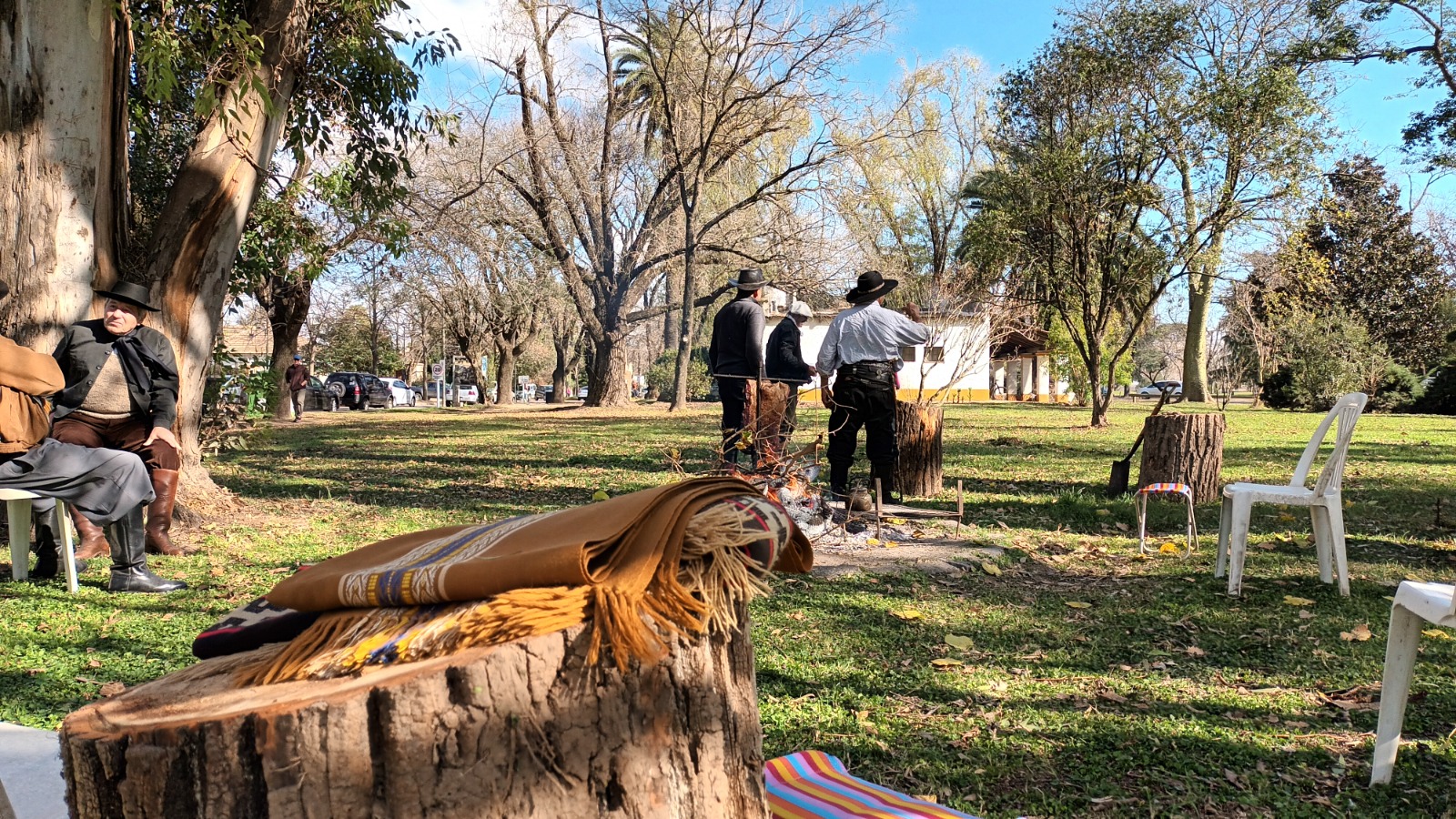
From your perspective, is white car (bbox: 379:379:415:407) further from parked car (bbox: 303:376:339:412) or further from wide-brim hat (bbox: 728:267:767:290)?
wide-brim hat (bbox: 728:267:767:290)

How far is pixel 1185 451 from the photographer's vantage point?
777cm

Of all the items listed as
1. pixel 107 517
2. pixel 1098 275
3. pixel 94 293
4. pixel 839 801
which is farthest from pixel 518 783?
pixel 1098 275

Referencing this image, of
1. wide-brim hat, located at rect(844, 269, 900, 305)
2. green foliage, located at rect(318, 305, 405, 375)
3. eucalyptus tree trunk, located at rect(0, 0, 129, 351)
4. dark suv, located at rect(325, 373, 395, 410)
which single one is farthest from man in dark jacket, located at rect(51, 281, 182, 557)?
green foliage, located at rect(318, 305, 405, 375)

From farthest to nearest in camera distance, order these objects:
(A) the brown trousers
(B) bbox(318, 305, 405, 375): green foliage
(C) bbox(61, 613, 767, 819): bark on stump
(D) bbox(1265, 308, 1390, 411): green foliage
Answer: (B) bbox(318, 305, 405, 375): green foliage < (D) bbox(1265, 308, 1390, 411): green foliage < (A) the brown trousers < (C) bbox(61, 613, 767, 819): bark on stump

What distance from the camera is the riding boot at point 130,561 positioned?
4680 mm

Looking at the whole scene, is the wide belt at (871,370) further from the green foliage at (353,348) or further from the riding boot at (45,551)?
the green foliage at (353,348)

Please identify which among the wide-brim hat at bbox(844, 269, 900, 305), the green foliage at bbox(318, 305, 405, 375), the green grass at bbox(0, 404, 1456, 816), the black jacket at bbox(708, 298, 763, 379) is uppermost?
the green foliage at bbox(318, 305, 405, 375)

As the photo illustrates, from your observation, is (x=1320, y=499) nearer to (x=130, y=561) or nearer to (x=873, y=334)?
(x=873, y=334)

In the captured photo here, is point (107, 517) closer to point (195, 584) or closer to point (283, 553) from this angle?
point (195, 584)

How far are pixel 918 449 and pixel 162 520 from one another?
5888mm

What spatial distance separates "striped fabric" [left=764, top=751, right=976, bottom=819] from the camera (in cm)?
221

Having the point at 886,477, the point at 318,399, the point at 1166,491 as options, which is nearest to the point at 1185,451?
the point at 1166,491

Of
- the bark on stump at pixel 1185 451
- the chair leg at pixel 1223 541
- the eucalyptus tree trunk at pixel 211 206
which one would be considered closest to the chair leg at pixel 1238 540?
the chair leg at pixel 1223 541

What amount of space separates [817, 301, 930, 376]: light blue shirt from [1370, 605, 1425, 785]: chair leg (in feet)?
14.7
